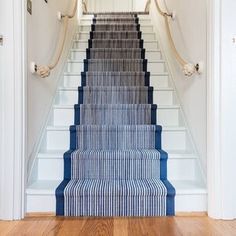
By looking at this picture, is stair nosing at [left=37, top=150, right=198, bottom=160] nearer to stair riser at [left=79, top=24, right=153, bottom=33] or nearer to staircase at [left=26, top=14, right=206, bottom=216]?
staircase at [left=26, top=14, right=206, bottom=216]

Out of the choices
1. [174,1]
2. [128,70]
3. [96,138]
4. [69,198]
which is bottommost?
[69,198]

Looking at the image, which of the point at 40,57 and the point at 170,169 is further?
the point at 40,57

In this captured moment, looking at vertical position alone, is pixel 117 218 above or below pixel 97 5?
below

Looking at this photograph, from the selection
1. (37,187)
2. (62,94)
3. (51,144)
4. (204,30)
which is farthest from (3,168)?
(204,30)

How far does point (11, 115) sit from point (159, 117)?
52.5 inches

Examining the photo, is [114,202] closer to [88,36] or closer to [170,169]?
[170,169]

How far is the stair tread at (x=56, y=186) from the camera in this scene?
1847 mm

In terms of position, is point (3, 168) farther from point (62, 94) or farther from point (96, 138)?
point (62, 94)

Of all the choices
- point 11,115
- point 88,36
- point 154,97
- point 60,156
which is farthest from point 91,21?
point 11,115

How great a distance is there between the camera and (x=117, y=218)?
1.80m

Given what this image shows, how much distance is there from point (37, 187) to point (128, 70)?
71.6 inches

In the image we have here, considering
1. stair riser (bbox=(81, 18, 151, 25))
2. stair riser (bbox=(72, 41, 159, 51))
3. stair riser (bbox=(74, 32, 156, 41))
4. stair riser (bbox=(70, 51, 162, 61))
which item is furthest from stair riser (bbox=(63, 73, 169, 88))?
stair riser (bbox=(81, 18, 151, 25))

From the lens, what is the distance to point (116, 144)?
2322 millimetres

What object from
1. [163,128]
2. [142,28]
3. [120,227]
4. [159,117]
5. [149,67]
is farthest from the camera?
[142,28]
